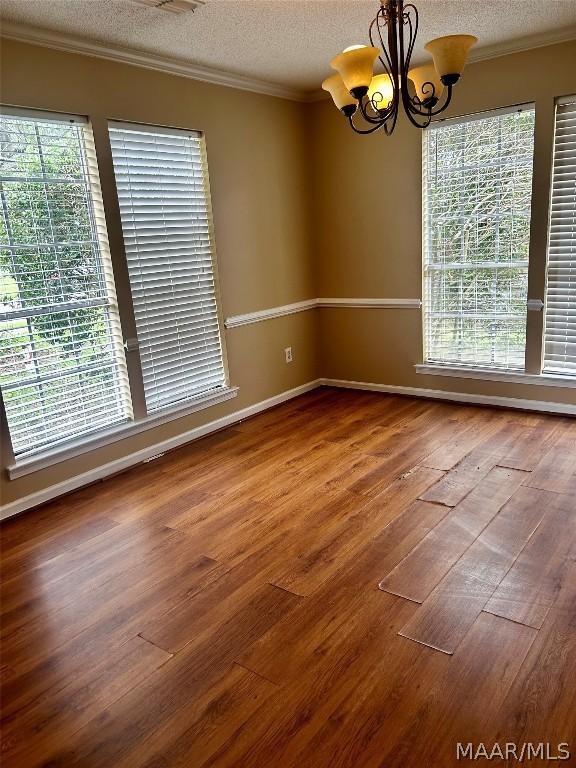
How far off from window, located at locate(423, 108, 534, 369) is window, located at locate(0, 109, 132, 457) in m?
2.48

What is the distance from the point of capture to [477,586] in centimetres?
211

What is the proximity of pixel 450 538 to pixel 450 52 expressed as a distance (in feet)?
6.60

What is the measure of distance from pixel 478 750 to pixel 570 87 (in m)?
3.75

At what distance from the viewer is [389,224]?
437 centimetres

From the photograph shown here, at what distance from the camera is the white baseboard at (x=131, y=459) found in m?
3.02

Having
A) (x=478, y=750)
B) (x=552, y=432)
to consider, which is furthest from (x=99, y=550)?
(x=552, y=432)

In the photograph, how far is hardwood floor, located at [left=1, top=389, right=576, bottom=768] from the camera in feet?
5.11

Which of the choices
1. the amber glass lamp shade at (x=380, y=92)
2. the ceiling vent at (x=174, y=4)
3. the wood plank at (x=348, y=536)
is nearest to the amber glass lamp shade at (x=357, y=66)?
the amber glass lamp shade at (x=380, y=92)

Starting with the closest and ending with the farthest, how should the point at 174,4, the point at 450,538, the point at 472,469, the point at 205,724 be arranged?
the point at 205,724 < the point at 450,538 < the point at 174,4 < the point at 472,469

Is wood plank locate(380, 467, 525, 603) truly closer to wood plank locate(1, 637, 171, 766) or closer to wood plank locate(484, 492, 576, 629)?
wood plank locate(484, 492, 576, 629)

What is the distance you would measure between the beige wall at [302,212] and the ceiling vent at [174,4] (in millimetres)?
666

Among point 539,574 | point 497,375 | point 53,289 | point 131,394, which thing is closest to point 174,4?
point 53,289

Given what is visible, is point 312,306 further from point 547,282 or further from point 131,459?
point 131,459

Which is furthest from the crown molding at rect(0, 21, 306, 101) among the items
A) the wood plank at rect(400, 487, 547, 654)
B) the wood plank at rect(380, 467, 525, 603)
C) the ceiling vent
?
the wood plank at rect(400, 487, 547, 654)
